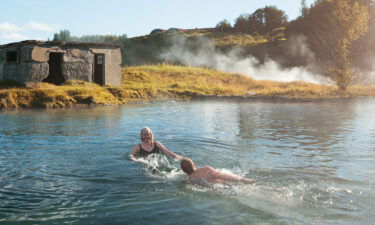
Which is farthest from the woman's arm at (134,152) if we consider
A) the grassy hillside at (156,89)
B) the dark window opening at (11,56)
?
the dark window opening at (11,56)

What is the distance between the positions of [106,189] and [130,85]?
21.8m

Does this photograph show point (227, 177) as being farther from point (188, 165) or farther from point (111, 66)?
point (111, 66)

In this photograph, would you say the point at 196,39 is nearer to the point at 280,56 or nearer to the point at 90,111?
the point at 280,56

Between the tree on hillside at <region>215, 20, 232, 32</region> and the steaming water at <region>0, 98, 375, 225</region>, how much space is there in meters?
50.7

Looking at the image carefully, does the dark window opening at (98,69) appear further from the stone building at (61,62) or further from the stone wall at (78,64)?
the stone wall at (78,64)

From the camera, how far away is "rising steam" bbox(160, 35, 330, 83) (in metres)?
45.7

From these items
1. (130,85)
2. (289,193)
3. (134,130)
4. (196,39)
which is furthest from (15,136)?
(196,39)

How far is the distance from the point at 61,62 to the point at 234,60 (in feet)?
96.2

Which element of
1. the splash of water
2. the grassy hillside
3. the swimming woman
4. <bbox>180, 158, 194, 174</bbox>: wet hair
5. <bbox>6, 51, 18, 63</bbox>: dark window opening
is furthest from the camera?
<bbox>6, 51, 18, 63</bbox>: dark window opening

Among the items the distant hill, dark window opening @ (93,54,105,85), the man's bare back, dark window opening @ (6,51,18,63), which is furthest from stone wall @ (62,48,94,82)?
the distant hill

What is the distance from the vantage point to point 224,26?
6625cm

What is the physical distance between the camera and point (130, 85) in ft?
94.1

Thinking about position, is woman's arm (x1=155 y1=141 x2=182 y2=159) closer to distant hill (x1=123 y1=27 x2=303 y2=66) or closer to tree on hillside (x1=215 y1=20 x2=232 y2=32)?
distant hill (x1=123 y1=27 x2=303 y2=66)

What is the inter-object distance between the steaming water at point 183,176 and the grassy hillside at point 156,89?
21.1 ft
